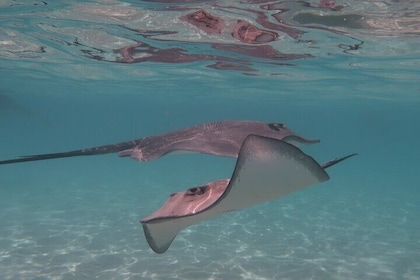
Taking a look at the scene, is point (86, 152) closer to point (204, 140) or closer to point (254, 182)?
point (204, 140)

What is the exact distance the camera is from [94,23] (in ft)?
40.1

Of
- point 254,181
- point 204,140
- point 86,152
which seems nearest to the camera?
point 254,181

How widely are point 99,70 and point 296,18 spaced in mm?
14761

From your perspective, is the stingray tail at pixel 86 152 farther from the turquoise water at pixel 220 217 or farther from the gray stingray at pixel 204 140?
the turquoise water at pixel 220 217

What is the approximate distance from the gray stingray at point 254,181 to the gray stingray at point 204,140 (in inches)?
43.1

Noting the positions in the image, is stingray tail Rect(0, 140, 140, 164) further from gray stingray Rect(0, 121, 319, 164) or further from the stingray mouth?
the stingray mouth

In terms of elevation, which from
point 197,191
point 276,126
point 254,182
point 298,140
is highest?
point 254,182

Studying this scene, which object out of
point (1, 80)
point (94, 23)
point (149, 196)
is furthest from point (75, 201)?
point (1, 80)

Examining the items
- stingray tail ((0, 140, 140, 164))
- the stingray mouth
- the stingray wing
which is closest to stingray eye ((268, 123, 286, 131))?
the stingray mouth

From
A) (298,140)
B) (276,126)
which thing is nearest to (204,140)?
(276,126)

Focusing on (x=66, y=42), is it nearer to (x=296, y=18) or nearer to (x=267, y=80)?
(x=296, y=18)

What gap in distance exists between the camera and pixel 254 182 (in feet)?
11.7

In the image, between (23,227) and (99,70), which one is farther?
(99,70)

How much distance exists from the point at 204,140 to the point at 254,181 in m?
2.30
